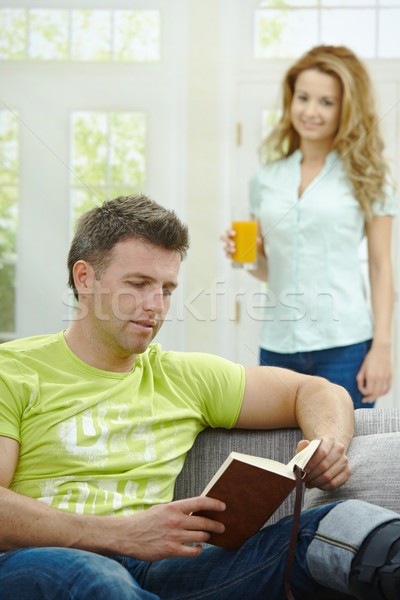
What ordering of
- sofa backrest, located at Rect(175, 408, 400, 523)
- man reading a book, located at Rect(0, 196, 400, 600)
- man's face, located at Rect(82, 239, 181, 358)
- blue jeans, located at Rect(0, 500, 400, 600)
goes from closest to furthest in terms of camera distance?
blue jeans, located at Rect(0, 500, 400, 600) < man reading a book, located at Rect(0, 196, 400, 600) < man's face, located at Rect(82, 239, 181, 358) < sofa backrest, located at Rect(175, 408, 400, 523)

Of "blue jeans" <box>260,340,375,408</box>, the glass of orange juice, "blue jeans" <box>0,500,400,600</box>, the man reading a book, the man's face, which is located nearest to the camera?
"blue jeans" <box>0,500,400,600</box>

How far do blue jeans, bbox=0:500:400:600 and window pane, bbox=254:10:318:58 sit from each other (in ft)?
8.40

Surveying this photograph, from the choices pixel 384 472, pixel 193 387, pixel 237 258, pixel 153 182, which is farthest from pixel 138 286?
pixel 153 182

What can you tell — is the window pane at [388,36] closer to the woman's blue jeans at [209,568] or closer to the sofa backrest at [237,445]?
the sofa backrest at [237,445]

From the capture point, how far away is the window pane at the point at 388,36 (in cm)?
356

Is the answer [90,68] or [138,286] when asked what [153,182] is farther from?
[138,286]

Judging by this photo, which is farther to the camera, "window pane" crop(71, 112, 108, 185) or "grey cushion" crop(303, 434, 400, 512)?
"window pane" crop(71, 112, 108, 185)

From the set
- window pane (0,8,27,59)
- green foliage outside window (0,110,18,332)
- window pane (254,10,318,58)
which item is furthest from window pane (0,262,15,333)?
window pane (254,10,318,58)

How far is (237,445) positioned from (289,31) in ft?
7.69

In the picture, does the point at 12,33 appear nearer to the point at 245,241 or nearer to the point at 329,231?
the point at 245,241

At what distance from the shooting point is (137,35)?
3.61m

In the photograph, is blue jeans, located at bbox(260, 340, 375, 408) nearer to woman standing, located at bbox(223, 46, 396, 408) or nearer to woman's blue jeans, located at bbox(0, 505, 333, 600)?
woman standing, located at bbox(223, 46, 396, 408)

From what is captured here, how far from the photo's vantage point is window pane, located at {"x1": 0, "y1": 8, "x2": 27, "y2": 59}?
361 cm

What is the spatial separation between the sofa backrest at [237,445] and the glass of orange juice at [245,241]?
0.96 m
